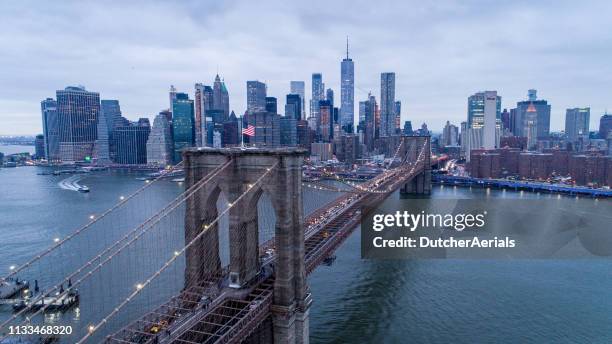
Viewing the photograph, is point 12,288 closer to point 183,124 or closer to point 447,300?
point 447,300

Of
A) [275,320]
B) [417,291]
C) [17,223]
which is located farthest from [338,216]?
[17,223]

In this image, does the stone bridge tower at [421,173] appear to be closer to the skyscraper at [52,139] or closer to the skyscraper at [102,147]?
the skyscraper at [102,147]

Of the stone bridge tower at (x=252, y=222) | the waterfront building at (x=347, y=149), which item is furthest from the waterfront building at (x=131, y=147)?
the stone bridge tower at (x=252, y=222)

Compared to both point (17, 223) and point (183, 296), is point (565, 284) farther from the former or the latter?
point (17, 223)

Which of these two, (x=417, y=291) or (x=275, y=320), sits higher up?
(x=275, y=320)

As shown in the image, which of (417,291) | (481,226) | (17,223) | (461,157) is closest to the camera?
(417,291)

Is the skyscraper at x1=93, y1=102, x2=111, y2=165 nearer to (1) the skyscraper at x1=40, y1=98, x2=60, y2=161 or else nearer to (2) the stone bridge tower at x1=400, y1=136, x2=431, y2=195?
(1) the skyscraper at x1=40, y1=98, x2=60, y2=161

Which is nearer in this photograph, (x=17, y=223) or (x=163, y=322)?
(x=163, y=322)
